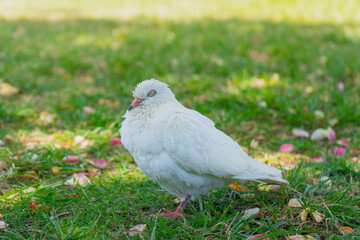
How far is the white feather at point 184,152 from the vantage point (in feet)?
7.33

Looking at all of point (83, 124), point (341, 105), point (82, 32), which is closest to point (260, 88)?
point (341, 105)

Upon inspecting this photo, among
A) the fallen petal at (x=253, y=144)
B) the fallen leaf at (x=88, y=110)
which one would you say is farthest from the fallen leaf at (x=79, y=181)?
the fallen petal at (x=253, y=144)

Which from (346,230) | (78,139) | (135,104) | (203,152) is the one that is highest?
(135,104)

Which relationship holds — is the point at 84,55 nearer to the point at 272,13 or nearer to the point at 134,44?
the point at 134,44

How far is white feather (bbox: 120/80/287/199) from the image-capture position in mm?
2233

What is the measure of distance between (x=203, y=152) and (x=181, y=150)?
0.13 metres

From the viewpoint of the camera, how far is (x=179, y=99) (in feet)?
14.2

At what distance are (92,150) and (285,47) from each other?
359 cm

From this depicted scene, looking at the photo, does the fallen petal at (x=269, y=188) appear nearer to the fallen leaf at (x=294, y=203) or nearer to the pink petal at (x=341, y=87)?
the fallen leaf at (x=294, y=203)

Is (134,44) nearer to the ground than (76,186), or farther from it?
farther from it

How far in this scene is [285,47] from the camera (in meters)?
5.86

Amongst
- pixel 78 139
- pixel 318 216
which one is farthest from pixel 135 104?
pixel 318 216

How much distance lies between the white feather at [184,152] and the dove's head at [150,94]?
27 millimetres

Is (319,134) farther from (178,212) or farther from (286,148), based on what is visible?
(178,212)
